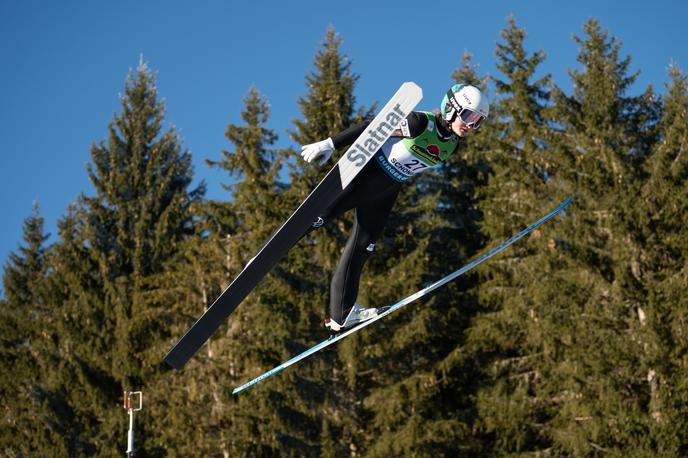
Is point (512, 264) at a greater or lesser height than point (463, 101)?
greater

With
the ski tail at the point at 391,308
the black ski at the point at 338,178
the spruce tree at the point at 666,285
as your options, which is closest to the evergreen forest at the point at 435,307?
the spruce tree at the point at 666,285

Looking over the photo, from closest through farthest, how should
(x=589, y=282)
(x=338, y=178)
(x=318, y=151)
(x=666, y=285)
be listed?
(x=318, y=151)
(x=338, y=178)
(x=666, y=285)
(x=589, y=282)

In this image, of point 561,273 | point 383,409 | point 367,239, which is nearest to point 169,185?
point 383,409

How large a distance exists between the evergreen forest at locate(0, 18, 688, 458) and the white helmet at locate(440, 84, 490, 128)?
370 inches

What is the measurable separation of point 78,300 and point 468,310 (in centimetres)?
898

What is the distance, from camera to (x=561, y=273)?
15180 millimetres

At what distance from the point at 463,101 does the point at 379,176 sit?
30.1 inches

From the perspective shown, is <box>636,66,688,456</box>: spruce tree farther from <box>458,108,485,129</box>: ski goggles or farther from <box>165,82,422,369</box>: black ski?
<box>165,82,422,369</box>: black ski

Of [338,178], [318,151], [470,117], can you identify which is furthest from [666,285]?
[318,151]

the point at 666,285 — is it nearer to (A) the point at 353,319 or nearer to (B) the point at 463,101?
(A) the point at 353,319

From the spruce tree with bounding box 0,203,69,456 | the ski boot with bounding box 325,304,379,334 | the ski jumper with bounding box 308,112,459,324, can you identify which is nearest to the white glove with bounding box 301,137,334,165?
the ski jumper with bounding box 308,112,459,324

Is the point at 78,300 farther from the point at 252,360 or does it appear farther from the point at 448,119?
the point at 448,119

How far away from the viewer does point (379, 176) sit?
5609mm

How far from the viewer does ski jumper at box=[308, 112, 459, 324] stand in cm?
549
